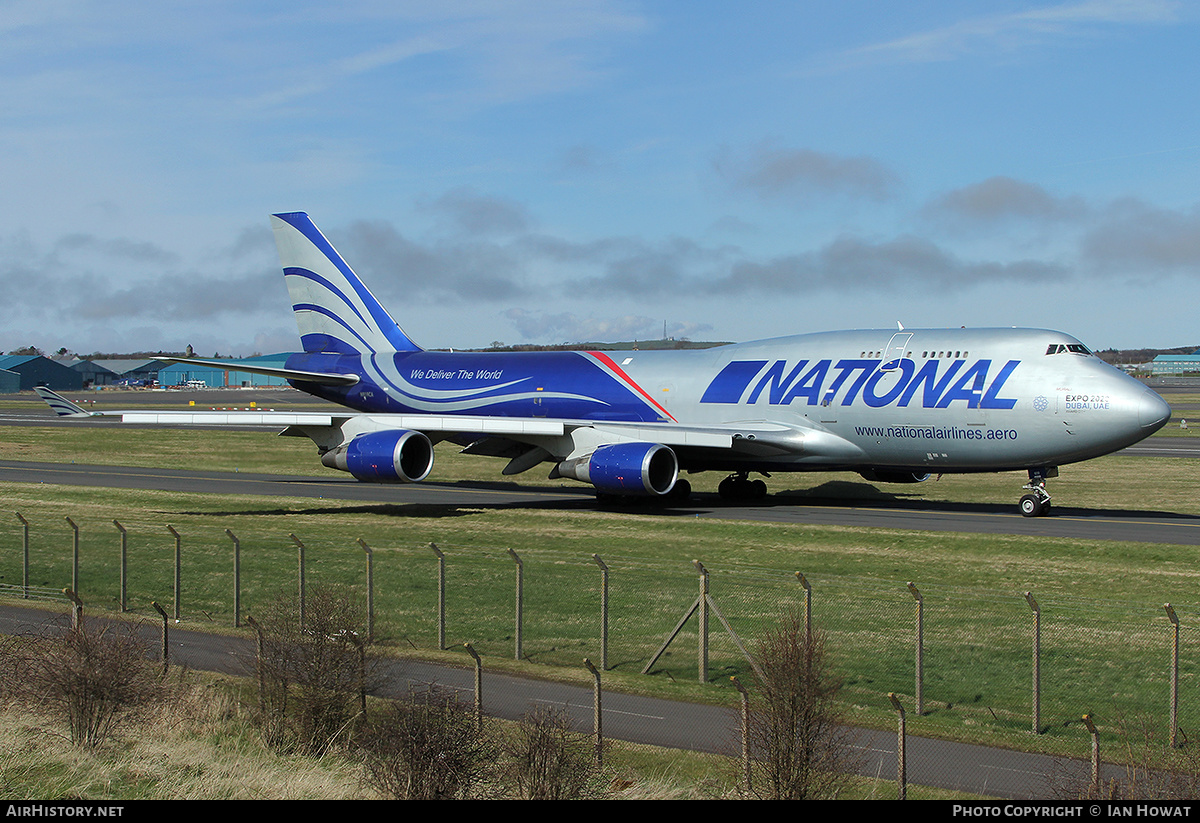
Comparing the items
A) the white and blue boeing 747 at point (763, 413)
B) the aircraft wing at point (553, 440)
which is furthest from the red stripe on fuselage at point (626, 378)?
the aircraft wing at point (553, 440)

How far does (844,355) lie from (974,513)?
633 centimetres

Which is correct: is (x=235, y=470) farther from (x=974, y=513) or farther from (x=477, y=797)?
(x=477, y=797)

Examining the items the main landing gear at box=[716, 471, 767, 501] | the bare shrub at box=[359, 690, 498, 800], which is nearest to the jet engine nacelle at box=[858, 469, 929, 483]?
the main landing gear at box=[716, 471, 767, 501]

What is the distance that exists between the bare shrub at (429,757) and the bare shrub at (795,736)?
271 cm

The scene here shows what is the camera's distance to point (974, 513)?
3522 centimetres

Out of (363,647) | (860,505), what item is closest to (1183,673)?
(363,647)

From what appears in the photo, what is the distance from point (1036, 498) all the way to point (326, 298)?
29.3m

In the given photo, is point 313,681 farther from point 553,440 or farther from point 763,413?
point 763,413

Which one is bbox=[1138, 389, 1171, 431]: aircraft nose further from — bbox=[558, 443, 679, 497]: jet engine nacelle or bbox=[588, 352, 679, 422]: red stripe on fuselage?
bbox=[588, 352, 679, 422]: red stripe on fuselage

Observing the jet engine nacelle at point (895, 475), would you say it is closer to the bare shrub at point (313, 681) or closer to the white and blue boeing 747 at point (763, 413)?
the white and blue boeing 747 at point (763, 413)

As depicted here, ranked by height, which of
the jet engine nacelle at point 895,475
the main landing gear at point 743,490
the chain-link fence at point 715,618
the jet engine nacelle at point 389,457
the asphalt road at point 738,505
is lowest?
the chain-link fence at point 715,618

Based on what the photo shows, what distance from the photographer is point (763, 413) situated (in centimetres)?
3753

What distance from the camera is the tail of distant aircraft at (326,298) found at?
47.3 m

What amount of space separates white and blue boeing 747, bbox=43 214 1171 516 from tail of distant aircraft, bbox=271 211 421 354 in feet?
9.05
